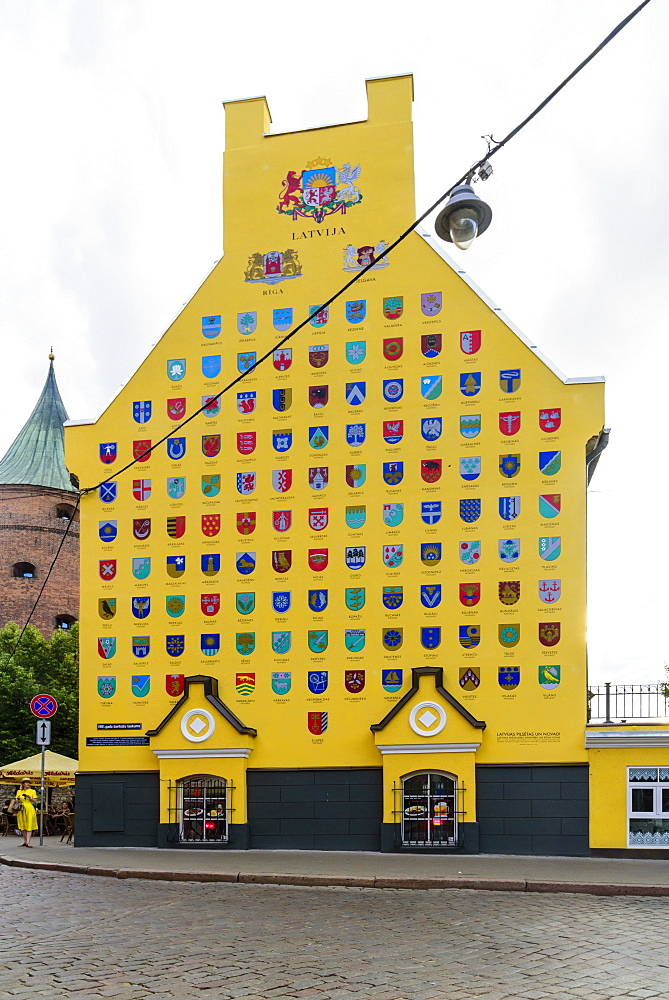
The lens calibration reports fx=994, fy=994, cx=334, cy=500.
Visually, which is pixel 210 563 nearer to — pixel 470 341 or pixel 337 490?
pixel 337 490

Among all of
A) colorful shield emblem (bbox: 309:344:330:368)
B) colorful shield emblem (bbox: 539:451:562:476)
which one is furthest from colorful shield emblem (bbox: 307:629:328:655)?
colorful shield emblem (bbox: 309:344:330:368)

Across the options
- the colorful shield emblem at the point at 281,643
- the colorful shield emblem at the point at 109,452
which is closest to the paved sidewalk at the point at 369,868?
the colorful shield emblem at the point at 281,643

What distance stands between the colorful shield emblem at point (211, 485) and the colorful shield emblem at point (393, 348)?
4.62 meters

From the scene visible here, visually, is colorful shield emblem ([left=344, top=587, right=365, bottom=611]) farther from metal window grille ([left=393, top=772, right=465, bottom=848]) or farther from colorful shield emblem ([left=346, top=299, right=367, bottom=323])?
colorful shield emblem ([left=346, top=299, right=367, bottom=323])

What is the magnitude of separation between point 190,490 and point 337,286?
565 cm

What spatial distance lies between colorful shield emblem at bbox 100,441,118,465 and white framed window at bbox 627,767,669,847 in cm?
1302

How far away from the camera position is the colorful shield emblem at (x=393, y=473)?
69.6 ft

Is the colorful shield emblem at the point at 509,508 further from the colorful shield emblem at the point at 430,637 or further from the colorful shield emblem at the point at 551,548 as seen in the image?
the colorful shield emblem at the point at 430,637

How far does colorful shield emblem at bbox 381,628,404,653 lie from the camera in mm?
20594

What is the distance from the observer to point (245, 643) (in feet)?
70.3

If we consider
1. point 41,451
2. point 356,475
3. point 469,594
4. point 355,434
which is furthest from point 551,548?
point 41,451

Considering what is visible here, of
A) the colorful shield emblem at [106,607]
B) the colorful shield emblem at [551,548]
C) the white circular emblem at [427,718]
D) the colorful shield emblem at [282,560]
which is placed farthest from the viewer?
the colorful shield emblem at [106,607]

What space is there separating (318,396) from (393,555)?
3940 mm

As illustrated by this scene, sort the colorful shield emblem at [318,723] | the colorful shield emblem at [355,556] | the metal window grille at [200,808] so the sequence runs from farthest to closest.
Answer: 1. the colorful shield emblem at [355,556]
2. the metal window grille at [200,808]
3. the colorful shield emblem at [318,723]
